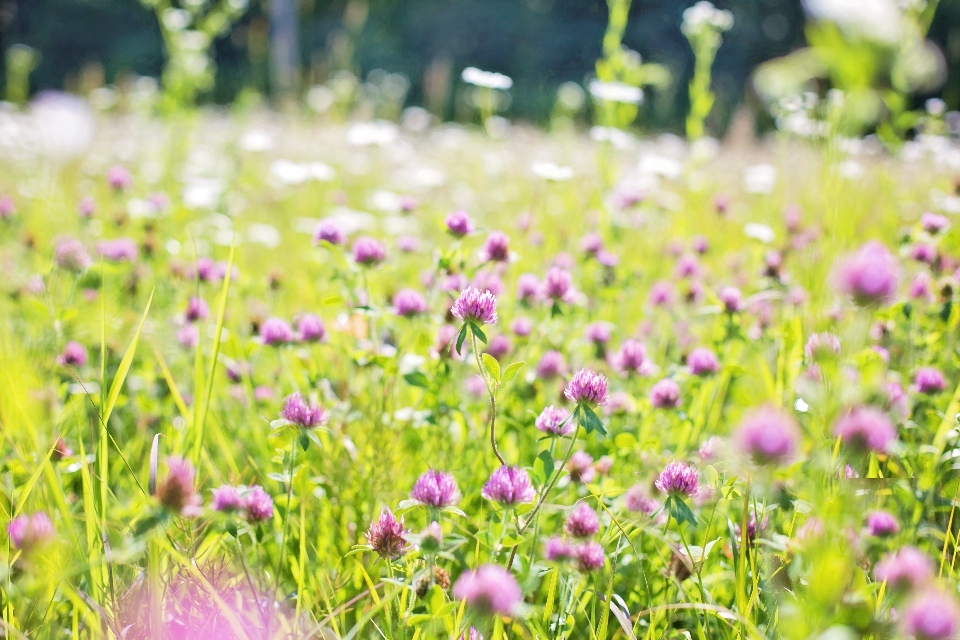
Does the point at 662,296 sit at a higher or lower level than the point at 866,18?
lower

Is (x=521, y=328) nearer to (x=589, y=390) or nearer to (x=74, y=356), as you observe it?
(x=589, y=390)

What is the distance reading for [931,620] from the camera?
1.88ft

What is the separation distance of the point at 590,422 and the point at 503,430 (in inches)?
20.9

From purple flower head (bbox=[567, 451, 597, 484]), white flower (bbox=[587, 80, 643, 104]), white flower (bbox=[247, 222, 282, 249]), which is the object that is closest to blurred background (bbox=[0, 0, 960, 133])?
white flower (bbox=[247, 222, 282, 249])

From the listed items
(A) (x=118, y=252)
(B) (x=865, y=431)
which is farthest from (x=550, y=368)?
(A) (x=118, y=252)

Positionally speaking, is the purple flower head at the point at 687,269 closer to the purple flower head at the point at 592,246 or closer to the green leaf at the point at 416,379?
the purple flower head at the point at 592,246

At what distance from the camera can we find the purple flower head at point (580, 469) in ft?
4.13

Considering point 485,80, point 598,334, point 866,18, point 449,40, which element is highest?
point 866,18

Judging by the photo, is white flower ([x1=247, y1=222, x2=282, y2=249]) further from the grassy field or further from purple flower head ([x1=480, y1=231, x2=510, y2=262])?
purple flower head ([x1=480, y1=231, x2=510, y2=262])

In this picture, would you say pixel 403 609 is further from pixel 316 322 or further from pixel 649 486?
pixel 316 322

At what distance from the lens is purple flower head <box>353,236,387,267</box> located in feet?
4.72

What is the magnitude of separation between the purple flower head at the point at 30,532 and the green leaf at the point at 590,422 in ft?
2.20

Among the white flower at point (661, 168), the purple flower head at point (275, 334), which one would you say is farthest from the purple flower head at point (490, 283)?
the white flower at point (661, 168)

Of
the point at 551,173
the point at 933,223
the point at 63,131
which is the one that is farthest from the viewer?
the point at 63,131
